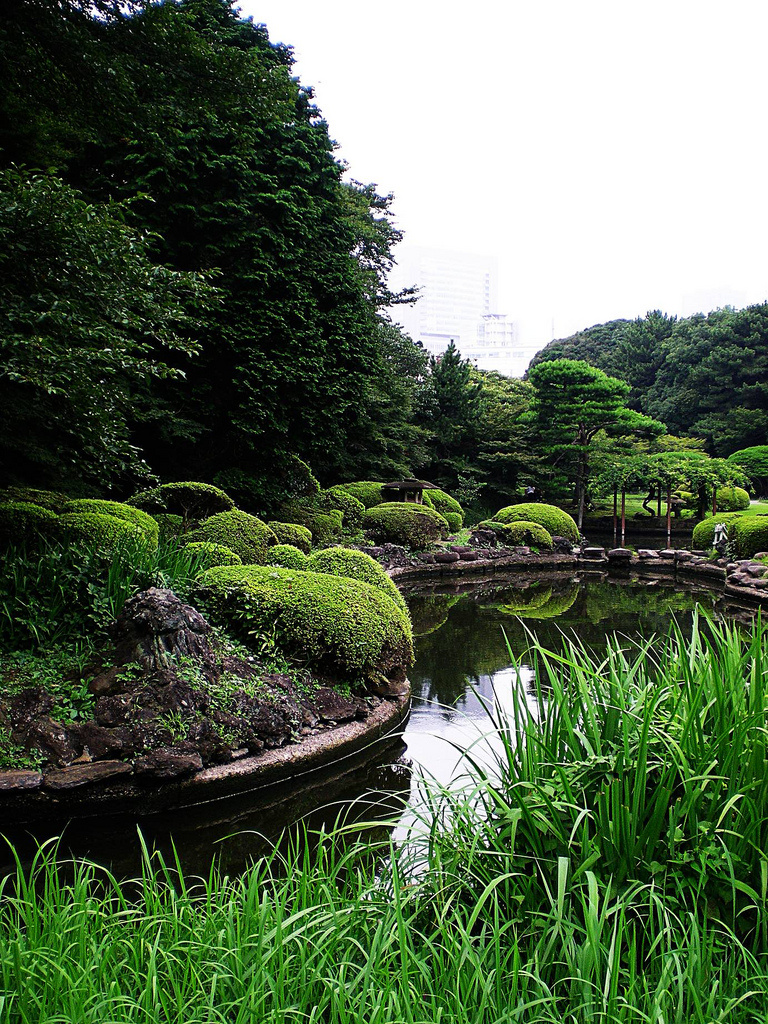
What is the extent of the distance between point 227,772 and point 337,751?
0.76 metres

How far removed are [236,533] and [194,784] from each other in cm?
385

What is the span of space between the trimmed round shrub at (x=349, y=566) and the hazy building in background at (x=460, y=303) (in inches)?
3731

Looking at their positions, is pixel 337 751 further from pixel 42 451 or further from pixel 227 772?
pixel 42 451

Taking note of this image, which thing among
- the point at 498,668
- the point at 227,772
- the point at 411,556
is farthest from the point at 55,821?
the point at 411,556

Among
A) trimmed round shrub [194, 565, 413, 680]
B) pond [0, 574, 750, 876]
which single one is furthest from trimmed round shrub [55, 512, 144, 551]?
pond [0, 574, 750, 876]

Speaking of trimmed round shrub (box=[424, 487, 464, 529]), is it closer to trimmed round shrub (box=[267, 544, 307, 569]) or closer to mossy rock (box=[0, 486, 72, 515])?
trimmed round shrub (box=[267, 544, 307, 569])

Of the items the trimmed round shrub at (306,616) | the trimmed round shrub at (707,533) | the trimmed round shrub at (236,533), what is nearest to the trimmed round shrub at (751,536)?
the trimmed round shrub at (707,533)

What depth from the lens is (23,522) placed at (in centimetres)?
495

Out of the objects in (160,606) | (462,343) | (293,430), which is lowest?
(160,606)

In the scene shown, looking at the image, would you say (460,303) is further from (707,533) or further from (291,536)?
(291,536)

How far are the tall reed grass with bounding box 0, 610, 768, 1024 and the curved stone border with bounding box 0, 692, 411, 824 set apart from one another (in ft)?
4.21

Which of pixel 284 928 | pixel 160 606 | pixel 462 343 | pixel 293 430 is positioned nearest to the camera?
pixel 284 928

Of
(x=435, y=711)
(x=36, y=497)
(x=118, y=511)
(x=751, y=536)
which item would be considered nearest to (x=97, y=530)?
(x=118, y=511)

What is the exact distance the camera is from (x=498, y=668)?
6.26 m
